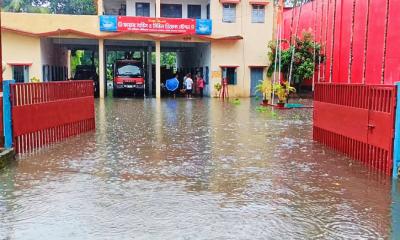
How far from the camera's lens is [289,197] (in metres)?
6.22

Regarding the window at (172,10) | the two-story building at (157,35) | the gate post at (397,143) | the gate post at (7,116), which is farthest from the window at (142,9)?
the gate post at (397,143)

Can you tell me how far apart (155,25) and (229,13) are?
16.8 feet

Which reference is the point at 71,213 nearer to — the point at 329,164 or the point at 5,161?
the point at 5,161

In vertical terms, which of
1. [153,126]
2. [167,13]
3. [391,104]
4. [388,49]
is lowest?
[153,126]

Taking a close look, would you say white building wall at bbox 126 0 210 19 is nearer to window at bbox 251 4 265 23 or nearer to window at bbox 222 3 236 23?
window at bbox 222 3 236 23

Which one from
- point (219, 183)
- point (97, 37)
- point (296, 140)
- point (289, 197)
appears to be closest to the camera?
point (289, 197)

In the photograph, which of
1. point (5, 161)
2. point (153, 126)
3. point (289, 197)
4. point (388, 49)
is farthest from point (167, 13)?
point (289, 197)

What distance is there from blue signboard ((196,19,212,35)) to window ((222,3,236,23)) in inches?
50.9

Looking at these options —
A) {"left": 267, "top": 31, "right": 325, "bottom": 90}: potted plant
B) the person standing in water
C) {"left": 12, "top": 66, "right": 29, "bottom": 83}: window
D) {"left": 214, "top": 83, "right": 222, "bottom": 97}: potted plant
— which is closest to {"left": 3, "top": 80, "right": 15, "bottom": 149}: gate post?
{"left": 267, "top": 31, "right": 325, "bottom": 90}: potted plant

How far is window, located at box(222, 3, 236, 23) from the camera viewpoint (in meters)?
32.4

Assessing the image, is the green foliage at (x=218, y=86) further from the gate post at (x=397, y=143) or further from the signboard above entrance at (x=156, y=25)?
the gate post at (x=397, y=143)

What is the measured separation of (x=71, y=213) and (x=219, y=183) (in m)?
2.31

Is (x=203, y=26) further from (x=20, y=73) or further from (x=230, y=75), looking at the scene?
(x=20, y=73)

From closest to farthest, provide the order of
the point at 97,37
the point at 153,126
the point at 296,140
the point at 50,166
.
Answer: the point at 50,166 < the point at 296,140 < the point at 153,126 < the point at 97,37
